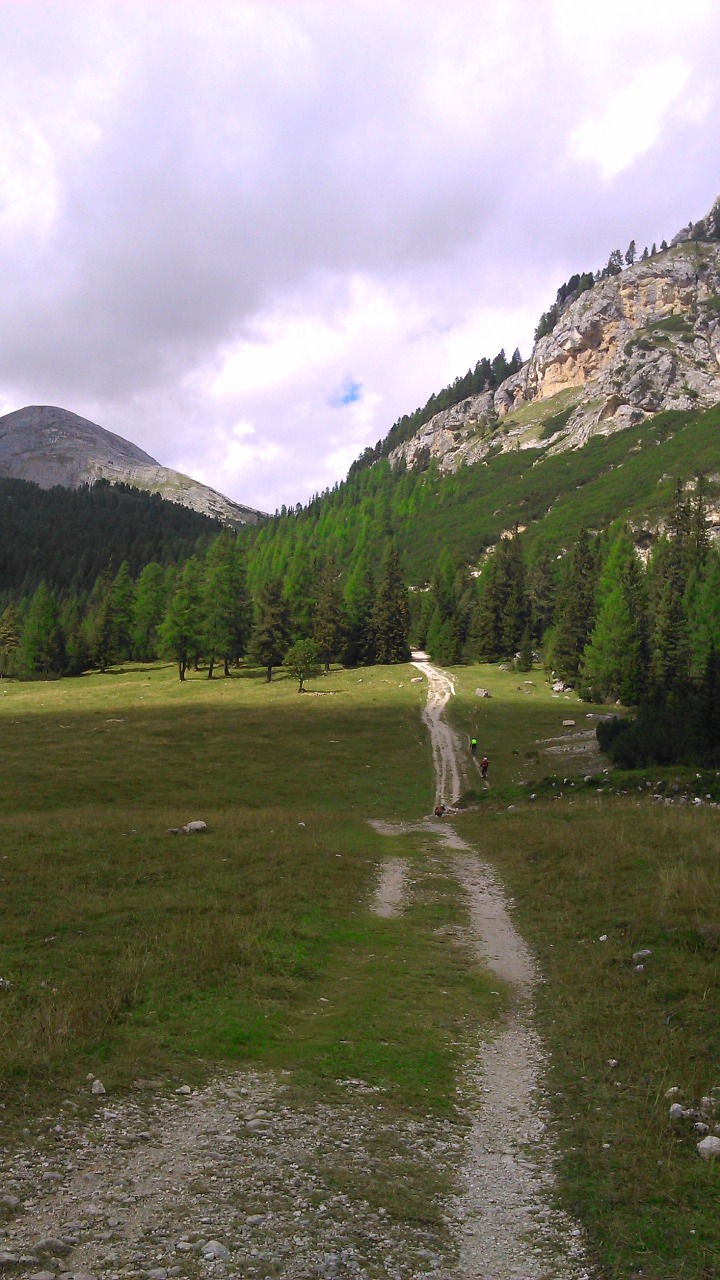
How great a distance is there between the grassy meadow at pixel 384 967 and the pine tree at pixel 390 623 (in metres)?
70.6

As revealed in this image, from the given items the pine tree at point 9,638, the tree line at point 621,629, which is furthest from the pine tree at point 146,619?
the tree line at point 621,629

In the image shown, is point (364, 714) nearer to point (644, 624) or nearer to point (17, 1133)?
point (644, 624)

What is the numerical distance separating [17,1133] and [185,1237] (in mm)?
2568

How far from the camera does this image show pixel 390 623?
106812mm

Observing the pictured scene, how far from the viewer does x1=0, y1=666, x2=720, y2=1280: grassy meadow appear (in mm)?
7785

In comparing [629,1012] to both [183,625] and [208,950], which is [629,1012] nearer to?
[208,950]

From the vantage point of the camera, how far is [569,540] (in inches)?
6801

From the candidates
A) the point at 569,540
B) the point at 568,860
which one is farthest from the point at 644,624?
the point at 569,540

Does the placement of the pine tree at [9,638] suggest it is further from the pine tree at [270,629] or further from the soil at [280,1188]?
the soil at [280,1188]

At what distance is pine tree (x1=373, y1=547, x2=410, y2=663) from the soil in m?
97.0

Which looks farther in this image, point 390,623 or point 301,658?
point 390,623

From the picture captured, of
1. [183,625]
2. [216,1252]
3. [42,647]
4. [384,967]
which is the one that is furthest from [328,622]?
[216,1252]

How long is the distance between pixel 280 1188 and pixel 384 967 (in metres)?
7.47

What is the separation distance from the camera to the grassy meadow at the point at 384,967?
7.79m
